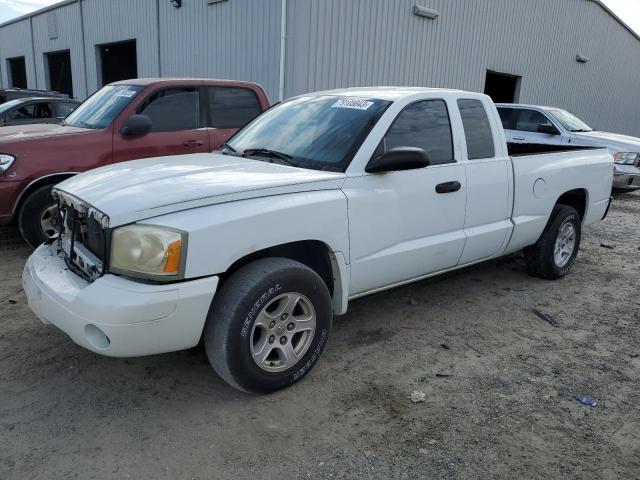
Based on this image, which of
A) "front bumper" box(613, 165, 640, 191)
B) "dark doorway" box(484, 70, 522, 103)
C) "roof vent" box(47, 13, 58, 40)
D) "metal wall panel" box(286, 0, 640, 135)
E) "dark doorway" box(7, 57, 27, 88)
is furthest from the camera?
"dark doorway" box(7, 57, 27, 88)

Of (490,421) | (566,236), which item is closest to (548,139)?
(566,236)

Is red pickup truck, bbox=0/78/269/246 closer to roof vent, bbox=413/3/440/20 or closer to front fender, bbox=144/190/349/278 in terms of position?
front fender, bbox=144/190/349/278

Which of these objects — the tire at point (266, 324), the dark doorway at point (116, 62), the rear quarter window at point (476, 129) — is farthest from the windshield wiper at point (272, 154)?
the dark doorway at point (116, 62)

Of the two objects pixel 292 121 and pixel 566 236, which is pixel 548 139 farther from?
pixel 292 121

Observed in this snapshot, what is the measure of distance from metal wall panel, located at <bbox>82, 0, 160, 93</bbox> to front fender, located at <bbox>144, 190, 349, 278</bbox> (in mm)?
12840

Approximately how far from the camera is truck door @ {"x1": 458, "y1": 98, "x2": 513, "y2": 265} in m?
4.24

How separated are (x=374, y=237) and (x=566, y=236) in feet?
9.56

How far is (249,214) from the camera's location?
287 cm

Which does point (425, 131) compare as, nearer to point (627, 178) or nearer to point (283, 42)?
point (283, 42)

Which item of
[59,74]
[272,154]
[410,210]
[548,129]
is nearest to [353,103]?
[272,154]

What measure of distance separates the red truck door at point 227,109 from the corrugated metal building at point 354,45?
13.5 ft

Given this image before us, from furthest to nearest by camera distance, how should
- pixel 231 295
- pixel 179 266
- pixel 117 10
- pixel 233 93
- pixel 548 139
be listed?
1. pixel 117 10
2. pixel 548 139
3. pixel 233 93
4. pixel 231 295
5. pixel 179 266

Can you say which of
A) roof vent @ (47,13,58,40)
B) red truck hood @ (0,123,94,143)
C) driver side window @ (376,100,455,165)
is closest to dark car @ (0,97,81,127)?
red truck hood @ (0,123,94,143)

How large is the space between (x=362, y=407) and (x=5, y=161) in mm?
4276
